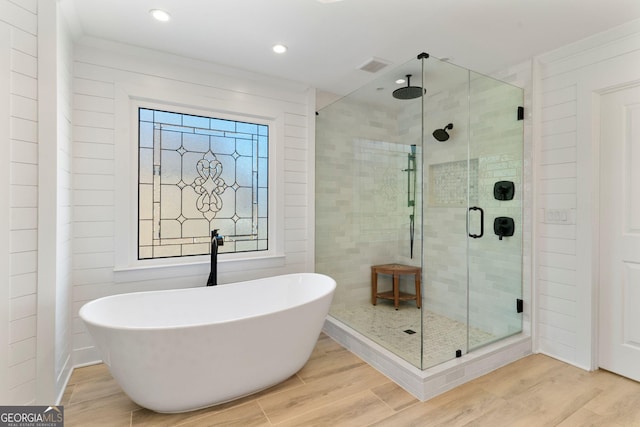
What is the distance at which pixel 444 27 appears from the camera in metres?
2.08

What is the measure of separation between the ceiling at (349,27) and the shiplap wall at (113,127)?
141 millimetres

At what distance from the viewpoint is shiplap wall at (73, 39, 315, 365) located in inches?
89.0

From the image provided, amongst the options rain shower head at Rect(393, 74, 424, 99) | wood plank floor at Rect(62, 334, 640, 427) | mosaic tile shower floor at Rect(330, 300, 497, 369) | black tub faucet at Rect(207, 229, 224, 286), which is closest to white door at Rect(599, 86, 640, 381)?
wood plank floor at Rect(62, 334, 640, 427)

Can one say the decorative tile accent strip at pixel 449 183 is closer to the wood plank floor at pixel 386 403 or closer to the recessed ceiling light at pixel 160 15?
the wood plank floor at pixel 386 403

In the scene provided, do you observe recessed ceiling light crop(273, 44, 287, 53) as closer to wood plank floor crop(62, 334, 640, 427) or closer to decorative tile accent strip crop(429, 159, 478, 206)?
decorative tile accent strip crop(429, 159, 478, 206)

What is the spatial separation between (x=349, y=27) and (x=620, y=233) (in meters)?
2.46

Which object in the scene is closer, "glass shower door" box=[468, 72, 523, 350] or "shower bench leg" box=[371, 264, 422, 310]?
"glass shower door" box=[468, 72, 523, 350]

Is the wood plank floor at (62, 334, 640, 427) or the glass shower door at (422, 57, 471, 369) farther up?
the glass shower door at (422, 57, 471, 369)

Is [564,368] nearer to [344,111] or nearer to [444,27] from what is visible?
[444,27]

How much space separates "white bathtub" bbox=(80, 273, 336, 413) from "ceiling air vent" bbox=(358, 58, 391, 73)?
1949mm

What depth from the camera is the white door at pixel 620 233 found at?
2.10m
